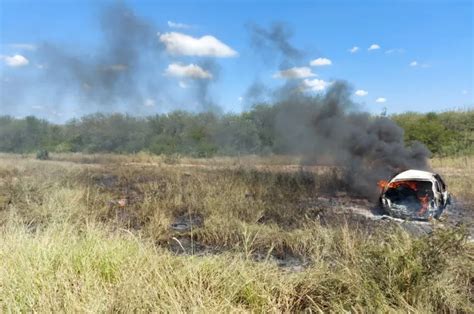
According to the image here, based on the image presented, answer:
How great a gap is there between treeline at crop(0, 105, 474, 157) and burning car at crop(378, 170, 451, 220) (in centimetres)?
1023

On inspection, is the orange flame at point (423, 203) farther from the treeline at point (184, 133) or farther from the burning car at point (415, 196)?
the treeline at point (184, 133)

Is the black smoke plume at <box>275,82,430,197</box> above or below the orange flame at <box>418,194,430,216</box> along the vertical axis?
above

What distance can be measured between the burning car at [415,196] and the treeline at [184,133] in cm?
1023

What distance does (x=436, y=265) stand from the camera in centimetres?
452

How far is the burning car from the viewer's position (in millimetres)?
10227

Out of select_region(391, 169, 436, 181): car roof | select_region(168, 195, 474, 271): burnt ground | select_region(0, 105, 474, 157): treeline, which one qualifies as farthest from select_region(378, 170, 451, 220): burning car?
select_region(0, 105, 474, 157): treeline

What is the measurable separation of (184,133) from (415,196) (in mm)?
25462

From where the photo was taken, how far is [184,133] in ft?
112

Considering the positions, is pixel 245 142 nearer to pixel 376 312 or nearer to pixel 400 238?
pixel 400 238

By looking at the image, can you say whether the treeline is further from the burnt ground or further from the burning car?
the burning car

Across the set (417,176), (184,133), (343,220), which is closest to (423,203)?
(417,176)

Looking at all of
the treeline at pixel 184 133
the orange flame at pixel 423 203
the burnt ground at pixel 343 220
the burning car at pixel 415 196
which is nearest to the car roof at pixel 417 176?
the burning car at pixel 415 196

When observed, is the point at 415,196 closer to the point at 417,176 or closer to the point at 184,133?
the point at 417,176

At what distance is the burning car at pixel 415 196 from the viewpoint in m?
10.2
